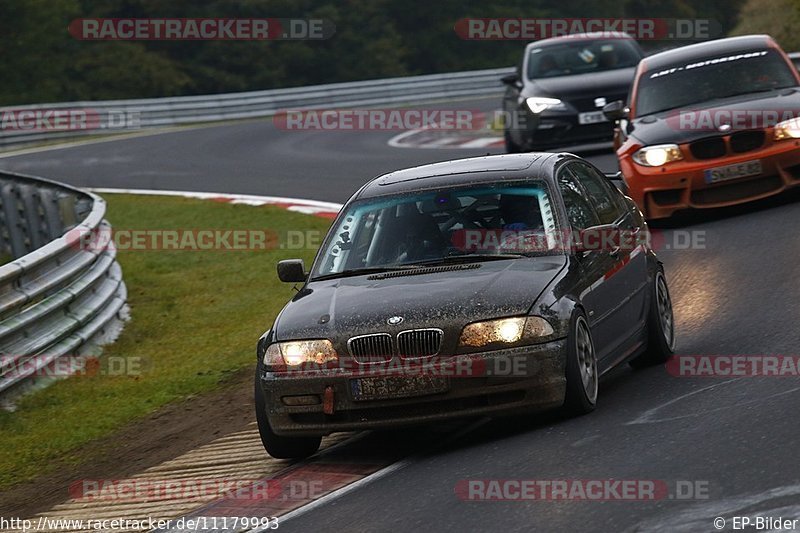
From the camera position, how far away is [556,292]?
8016 millimetres

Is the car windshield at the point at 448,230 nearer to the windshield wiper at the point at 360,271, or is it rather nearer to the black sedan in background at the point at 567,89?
the windshield wiper at the point at 360,271

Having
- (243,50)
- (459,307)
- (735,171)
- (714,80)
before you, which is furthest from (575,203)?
(243,50)

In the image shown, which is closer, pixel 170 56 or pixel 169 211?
pixel 169 211

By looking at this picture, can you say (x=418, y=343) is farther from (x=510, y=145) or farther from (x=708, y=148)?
(x=510, y=145)

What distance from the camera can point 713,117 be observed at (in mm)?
14625

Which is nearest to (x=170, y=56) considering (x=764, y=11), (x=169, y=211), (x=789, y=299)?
(x=764, y=11)

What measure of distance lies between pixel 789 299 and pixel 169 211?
12.9 metres

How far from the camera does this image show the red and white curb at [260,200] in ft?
65.2

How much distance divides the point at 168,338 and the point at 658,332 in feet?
17.5

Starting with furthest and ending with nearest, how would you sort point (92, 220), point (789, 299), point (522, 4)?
point (522, 4), point (92, 220), point (789, 299)

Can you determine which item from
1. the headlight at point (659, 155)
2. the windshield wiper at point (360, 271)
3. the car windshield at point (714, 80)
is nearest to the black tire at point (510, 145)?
the car windshield at point (714, 80)

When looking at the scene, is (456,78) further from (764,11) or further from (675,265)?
(675,265)

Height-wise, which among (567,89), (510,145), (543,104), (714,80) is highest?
(714,80)

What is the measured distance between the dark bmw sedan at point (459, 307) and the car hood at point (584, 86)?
11.8 meters
